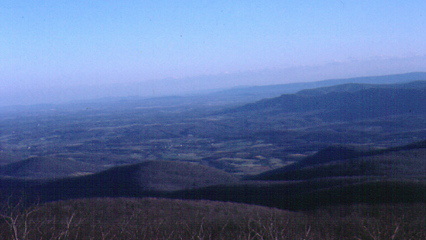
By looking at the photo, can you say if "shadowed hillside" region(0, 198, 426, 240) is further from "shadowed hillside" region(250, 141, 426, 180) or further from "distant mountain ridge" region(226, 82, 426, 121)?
"distant mountain ridge" region(226, 82, 426, 121)

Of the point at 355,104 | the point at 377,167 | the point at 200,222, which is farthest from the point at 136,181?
the point at 355,104

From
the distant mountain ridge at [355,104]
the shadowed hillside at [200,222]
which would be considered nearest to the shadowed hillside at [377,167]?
the shadowed hillside at [200,222]

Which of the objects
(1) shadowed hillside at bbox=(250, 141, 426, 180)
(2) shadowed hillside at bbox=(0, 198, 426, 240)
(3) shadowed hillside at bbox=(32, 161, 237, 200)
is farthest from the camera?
(3) shadowed hillside at bbox=(32, 161, 237, 200)

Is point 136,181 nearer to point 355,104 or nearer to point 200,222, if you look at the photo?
point 200,222

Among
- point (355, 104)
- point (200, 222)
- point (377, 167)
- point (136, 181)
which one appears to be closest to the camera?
point (200, 222)

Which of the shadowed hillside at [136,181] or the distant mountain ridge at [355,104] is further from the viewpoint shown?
the distant mountain ridge at [355,104]

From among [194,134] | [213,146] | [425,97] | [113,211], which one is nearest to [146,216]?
[113,211]

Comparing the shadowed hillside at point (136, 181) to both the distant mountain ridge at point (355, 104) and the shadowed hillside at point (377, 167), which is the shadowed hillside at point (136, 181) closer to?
the shadowed hillside at point (377, 167)

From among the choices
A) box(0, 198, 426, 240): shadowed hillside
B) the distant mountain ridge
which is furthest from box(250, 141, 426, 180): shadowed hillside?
the distant mountain ridge

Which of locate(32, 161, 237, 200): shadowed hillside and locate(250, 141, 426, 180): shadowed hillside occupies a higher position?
locate(250, 141, 426, 180): shadowed hillside

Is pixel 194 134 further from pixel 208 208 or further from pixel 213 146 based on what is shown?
pixel 208 208

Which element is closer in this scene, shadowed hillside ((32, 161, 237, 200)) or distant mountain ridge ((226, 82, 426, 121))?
shadowed hillside ((32, 161, 237, 200))
